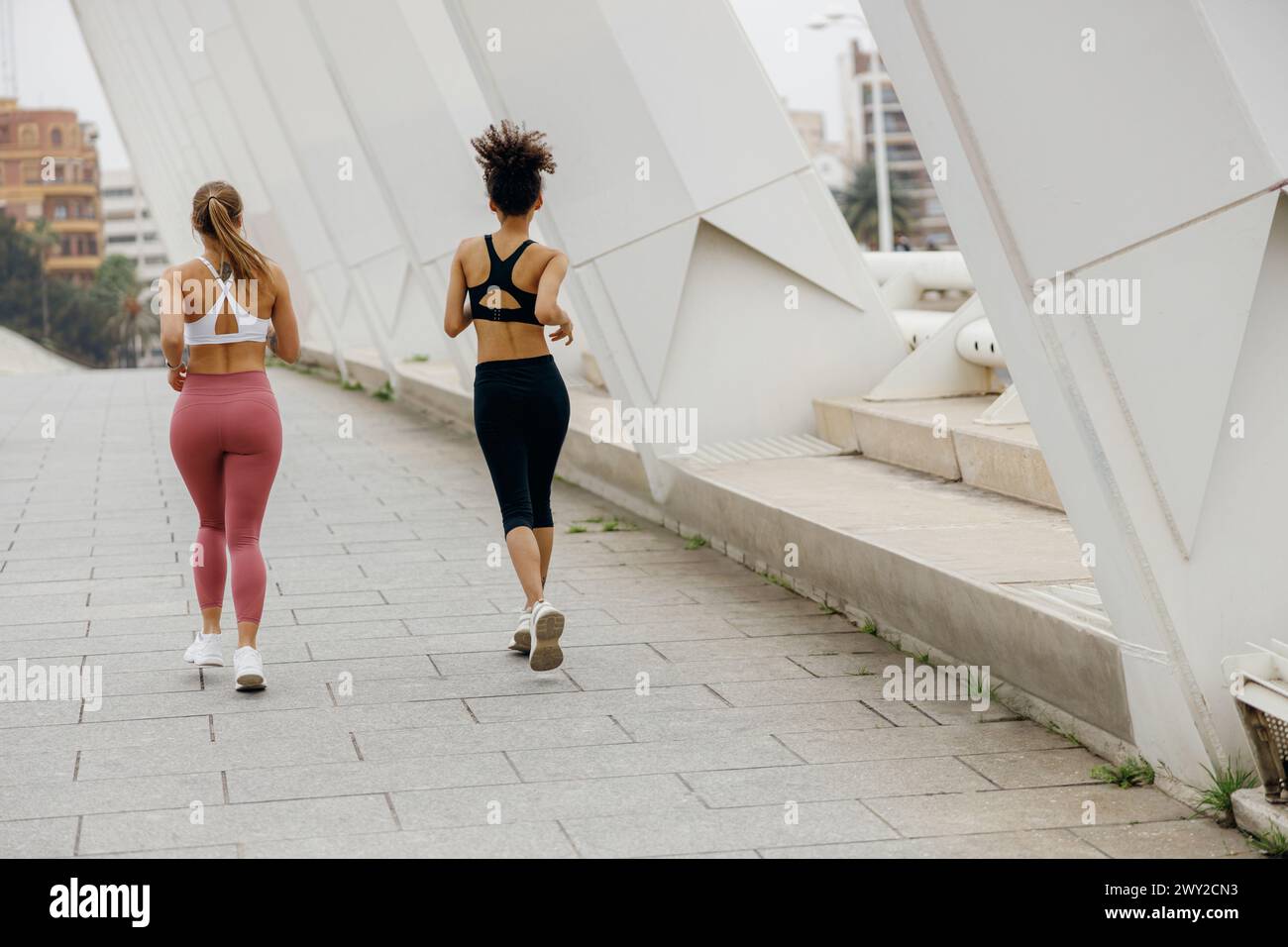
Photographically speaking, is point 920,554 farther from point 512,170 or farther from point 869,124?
point 869,124

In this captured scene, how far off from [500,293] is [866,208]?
94.7 metres

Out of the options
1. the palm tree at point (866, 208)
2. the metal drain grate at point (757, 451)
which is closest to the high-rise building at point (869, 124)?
the palm tree at point (866, 208)

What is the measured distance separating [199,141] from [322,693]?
30.5 metres

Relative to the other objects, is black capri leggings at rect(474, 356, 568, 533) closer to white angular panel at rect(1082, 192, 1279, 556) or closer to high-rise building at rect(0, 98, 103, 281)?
white angular panel at rect(1082, 192, 1279, 556)

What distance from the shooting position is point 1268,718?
4.38 metres

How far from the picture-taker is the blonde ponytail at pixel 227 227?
614 centimetres

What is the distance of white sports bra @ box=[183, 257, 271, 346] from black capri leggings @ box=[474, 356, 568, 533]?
87cm

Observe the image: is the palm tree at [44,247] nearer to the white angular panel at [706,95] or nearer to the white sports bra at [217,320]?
the white angular panel at [706,95]

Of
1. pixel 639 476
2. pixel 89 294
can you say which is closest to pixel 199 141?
pixel 639 476

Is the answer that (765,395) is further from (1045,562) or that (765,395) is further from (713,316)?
(1045,562)

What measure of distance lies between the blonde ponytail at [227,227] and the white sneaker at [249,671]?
136 centimetres

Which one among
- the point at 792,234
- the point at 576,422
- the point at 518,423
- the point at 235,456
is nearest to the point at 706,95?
the point at 792,234
